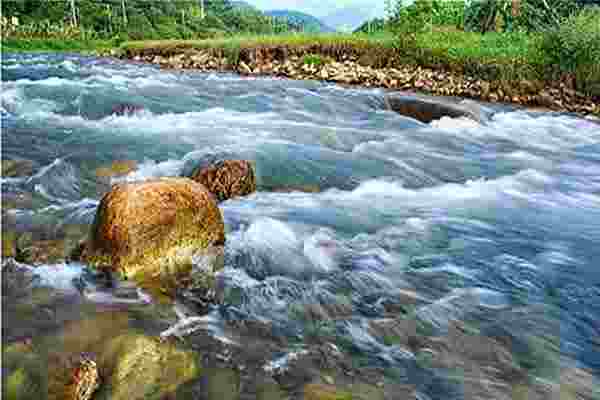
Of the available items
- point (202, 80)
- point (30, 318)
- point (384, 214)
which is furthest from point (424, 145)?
point (202, 80)

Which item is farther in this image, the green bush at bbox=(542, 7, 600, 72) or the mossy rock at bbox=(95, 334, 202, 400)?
the green bush at bbox=(542, 7, 600, 72)

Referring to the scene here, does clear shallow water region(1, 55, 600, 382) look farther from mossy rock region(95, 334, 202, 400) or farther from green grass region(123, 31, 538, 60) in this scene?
green grass region(123, 31, 538, 60)

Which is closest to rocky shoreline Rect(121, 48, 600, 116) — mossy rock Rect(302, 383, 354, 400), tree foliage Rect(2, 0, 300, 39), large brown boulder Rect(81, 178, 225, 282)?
large brown boulder Rect(81, 178, 225, 282)

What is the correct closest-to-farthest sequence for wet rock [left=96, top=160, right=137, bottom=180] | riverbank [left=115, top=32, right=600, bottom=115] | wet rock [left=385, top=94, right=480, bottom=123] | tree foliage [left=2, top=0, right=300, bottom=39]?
wet rock [left=96, top=160, right=137, bottom=180] → wet rock [left=385, top=94, right=480, bottom=123] → riverbank [left=115, top=32, right=600, bottom=115] → tree foliage [left=2, top=0, right=300, bottom=39]

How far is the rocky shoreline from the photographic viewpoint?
1300cm

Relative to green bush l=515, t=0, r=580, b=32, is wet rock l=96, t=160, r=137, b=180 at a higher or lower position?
lower

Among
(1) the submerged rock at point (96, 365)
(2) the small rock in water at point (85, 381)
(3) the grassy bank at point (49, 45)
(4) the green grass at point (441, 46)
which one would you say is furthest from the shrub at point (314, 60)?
(3) the grassy bank at point (49, 45)

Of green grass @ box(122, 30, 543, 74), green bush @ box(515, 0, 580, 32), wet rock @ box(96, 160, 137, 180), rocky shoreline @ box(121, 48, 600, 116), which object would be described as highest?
green bush @ box(515, 0, 580, 32)

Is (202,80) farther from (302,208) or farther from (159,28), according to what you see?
(159,28)

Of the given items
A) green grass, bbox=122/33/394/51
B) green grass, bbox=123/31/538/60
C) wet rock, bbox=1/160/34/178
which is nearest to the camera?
wet rock, bbox=1/160/34/178

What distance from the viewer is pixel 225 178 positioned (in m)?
5.33

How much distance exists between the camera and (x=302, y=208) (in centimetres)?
533

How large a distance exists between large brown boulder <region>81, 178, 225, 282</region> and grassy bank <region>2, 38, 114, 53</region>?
37.3 meters

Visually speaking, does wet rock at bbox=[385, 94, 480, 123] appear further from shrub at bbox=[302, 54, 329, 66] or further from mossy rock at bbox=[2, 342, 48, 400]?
mossy rock at bbox=[2, 342, 48, 400]
